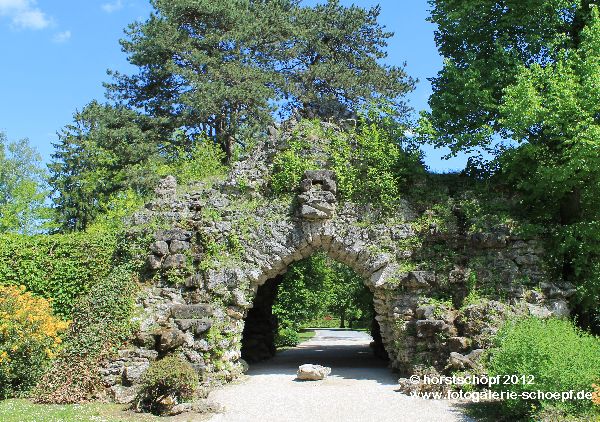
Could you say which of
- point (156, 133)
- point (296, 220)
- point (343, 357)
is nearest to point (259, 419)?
point (296, 220)

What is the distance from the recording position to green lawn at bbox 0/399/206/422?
31.0 feet

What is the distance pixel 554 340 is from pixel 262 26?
2341 centimetres

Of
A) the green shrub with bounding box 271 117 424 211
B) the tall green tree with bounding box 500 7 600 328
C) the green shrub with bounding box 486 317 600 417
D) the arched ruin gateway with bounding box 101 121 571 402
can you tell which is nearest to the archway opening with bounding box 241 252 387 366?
the arched ruin gateway with bounding box 101 121 571 402

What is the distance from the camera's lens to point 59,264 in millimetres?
15164

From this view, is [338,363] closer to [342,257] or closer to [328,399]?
[342,257]

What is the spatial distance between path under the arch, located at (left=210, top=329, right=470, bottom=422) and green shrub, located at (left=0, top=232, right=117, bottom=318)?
5.38 meters

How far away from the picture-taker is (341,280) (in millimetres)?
34469

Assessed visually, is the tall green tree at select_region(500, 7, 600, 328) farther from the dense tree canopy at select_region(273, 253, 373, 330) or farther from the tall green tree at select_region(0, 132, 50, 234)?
the tall green tree at select_region(0, 132, 50, 234)

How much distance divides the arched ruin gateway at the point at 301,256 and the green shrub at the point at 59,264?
1531 mm

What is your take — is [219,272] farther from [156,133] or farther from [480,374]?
[156,133]

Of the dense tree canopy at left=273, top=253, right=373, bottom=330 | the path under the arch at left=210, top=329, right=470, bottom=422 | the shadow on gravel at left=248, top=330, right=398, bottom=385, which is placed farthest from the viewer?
the dense tree canopy at left=273, top=253, right=373, bottom=330

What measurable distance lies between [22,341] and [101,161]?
686 inches

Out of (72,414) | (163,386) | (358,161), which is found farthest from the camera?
(358,161)

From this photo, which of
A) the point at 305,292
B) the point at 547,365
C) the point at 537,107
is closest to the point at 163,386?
the point at 547,365
